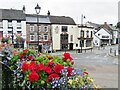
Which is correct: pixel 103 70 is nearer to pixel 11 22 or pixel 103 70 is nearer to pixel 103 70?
pixel 103 70

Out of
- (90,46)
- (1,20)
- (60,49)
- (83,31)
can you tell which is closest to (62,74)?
(1,20)

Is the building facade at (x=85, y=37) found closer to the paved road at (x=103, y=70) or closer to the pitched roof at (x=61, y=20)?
the pitched roof at (x=61, y=20)

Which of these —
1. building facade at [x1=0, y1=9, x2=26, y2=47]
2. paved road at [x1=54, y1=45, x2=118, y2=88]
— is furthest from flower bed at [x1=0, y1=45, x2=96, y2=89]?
building facade at [x1=0, y1=9, x2=26, y2=47]

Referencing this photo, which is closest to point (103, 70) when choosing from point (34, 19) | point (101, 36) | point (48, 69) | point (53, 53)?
point (48, 69)

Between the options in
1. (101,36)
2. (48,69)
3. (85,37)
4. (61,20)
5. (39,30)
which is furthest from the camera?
(101,36)

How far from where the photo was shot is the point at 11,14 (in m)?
51.0

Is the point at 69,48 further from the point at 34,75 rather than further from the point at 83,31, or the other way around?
the point at 34,75

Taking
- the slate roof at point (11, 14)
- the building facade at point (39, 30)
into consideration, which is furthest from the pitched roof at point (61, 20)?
the slate roof at point (11, 14)

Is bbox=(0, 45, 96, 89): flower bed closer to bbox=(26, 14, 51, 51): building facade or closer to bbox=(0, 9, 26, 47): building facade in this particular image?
bbox=(0, 9, 26, 47): building facade

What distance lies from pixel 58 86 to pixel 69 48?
55.4m

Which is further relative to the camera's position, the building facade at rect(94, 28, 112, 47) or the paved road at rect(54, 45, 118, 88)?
the building facade at rect(94, 28, 112, 47)

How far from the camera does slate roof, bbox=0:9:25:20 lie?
49.9m

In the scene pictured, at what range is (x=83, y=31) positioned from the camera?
6388cm

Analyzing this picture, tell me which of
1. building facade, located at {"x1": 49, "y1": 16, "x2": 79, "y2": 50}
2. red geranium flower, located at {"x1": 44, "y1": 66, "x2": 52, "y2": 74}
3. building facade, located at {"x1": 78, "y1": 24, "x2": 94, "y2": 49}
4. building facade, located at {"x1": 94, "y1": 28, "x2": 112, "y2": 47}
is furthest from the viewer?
building facade, located at {"x1": 94, "y1": 28, "x2": 112, "y2": 47}
